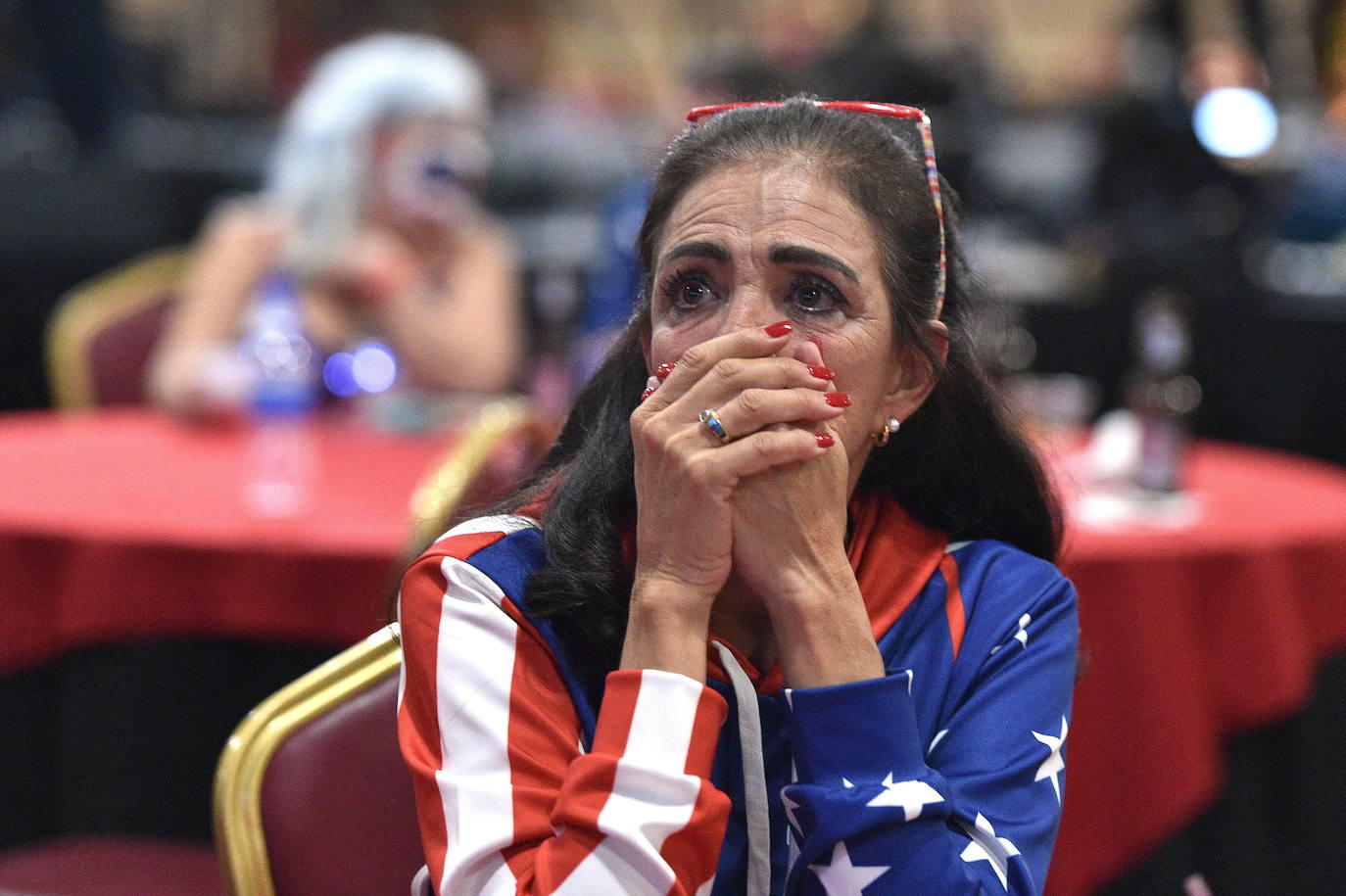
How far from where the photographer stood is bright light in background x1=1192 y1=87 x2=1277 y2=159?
6340 millimetres

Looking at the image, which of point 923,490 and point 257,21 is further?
point 257,21

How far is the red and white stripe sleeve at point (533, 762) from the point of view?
3.61 feet

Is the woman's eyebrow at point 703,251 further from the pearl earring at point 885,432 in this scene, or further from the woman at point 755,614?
the pearl earring at point 885,432

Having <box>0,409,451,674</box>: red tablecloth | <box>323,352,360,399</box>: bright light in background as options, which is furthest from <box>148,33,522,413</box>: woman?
<box>0,409,451,674</box>: red tablecloth

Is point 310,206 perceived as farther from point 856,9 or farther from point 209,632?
point 856,9

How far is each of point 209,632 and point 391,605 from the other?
Result: 3.42ft

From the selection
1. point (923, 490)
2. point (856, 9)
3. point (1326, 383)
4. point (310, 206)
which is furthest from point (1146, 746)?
point (856, 9)

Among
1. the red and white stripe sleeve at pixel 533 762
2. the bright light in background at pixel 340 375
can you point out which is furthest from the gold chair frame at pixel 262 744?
the bright light in background at pixel 340 375

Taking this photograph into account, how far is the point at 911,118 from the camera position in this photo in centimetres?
138

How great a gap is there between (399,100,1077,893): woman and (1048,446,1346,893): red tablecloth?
3.15 feet

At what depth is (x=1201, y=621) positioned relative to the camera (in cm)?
240

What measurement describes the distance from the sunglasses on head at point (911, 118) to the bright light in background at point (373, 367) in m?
2.19

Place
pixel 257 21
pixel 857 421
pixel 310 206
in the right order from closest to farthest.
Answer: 1. pixel 857 421
2. pixel 310 206
3. pixel 257 21

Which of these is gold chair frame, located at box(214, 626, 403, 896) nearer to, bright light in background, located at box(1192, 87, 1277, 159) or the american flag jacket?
the american flag jacket
